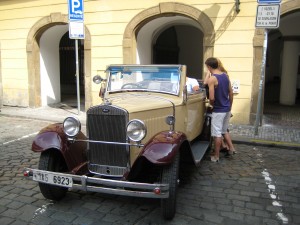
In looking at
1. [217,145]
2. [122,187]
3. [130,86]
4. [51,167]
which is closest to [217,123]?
[217,145]

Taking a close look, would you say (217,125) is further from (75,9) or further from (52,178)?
(75,9)

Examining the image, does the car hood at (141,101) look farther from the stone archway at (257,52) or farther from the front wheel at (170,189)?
the stone archway at (257,52)

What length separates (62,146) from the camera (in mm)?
3807

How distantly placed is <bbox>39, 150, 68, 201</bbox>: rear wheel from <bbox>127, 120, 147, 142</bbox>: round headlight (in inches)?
40.9

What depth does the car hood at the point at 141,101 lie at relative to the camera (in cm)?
379

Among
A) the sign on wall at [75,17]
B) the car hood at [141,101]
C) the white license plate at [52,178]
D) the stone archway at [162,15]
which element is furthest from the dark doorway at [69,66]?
the white license plate at [52,178]

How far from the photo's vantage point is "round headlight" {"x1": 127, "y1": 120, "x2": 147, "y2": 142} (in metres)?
3.46

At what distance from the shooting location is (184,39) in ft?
48.3

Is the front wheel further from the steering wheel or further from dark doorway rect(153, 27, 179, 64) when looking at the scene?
dark doorway rect(153, 27, 179, 64)

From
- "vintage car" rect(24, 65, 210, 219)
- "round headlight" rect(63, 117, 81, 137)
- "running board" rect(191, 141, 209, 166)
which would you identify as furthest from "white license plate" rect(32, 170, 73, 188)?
"running board" rect(191, 141, 209, 166)

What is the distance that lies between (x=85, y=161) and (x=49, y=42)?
27.7ft

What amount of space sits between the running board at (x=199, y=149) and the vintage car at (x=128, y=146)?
0.05m

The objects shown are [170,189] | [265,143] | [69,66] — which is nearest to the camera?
[170,189]

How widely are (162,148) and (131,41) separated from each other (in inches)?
250
